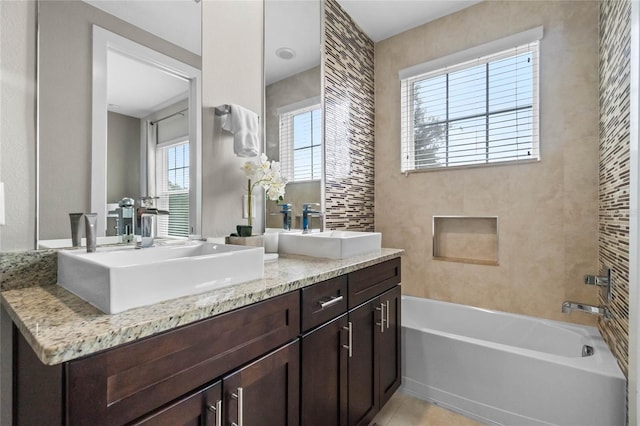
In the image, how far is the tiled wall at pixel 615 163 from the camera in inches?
58.1

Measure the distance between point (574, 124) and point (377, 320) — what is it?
6.29 feet

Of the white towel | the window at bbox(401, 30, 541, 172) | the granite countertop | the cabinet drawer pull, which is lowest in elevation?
the cabinet drawer pull

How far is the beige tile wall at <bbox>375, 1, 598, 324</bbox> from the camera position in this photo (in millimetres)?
2066

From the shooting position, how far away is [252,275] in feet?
3.42

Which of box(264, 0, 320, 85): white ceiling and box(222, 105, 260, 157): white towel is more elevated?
box(264, 0, 320, 85): white ceiling

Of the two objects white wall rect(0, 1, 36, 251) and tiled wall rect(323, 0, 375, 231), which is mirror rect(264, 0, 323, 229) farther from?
white wall rect(0, 1, 36, 251)

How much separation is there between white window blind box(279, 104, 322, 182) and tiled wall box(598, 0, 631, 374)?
5.49ft

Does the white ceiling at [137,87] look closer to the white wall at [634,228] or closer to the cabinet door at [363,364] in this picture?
the cabinet door at [363,364]

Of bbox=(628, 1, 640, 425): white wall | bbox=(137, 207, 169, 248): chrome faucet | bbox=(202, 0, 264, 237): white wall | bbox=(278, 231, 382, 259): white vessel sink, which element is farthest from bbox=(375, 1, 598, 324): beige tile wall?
bbox=(137, 207, 169, 248): chrome faucet

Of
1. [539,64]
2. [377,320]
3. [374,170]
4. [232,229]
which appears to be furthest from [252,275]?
[539,64]

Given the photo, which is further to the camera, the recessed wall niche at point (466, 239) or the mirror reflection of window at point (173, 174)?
the recessed wall niche at point (466, 239)

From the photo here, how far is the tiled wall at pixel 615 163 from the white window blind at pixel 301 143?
1.67m

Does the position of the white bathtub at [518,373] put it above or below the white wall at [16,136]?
below

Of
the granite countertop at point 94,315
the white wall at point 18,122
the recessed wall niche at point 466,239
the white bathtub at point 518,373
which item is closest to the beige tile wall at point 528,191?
the recessed wall niche at point 466,239
